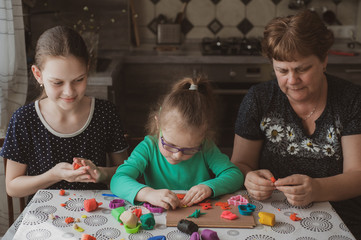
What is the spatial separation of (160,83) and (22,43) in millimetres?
1251

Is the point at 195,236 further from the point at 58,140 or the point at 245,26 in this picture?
the point at 245,26

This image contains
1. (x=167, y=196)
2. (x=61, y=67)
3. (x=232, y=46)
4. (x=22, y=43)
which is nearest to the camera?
(x=167, y=196)

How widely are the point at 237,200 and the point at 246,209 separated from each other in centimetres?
8

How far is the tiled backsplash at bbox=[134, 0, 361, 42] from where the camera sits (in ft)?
11.6

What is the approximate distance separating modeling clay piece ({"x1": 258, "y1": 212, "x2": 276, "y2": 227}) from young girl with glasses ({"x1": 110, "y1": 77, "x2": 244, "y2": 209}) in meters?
0.18

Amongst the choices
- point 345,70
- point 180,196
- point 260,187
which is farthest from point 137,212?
point 345,70

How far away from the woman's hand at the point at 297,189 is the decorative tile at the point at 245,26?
97.9 inches

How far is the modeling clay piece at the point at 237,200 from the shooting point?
1277 millimetres

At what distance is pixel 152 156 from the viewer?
4.93 ft

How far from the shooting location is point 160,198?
1.22 metres

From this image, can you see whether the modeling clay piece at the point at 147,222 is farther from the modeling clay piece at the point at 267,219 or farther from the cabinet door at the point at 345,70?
the cabinet door at the point at 345,70

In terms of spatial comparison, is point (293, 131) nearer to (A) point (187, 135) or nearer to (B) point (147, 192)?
(A) point (187, 135)

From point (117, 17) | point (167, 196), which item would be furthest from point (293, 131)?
point (117, 17)

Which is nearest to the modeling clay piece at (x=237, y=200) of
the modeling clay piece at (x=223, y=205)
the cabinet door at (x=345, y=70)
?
the modeling clay piece at (x=223, y=205)
